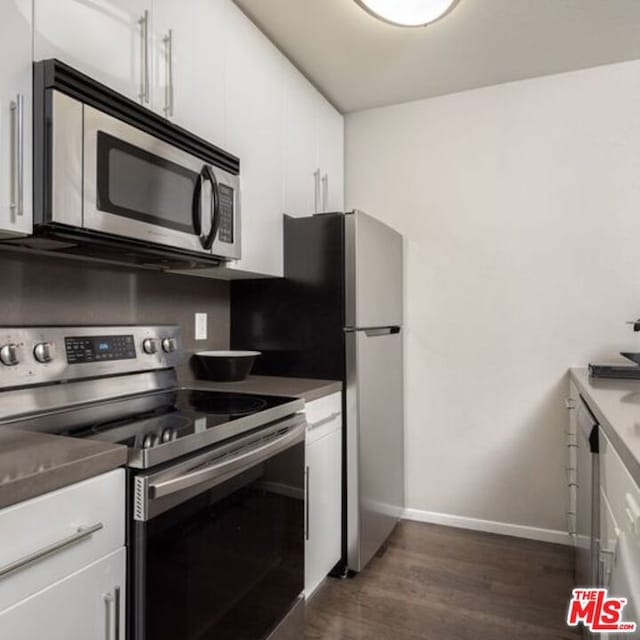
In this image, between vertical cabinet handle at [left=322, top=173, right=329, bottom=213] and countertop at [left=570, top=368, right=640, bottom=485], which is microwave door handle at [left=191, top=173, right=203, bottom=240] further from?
countertop at [left=570, top=368, right=640, bottom=485]

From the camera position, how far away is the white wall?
2.37m

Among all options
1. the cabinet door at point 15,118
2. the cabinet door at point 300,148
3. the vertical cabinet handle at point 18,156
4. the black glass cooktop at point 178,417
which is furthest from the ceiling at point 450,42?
the black glass cooktop at point 178,417

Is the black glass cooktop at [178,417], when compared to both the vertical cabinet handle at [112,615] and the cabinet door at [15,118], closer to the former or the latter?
the vertical cabinet handle at [112,615]

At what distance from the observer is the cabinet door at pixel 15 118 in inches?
41.0

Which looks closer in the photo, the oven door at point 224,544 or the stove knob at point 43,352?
the oven door at point 224,544

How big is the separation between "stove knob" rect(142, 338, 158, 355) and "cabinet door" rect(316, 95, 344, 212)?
1.23 m

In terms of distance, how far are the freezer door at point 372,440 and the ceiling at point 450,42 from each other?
4.25 ft

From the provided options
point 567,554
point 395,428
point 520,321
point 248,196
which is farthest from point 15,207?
point 567,554

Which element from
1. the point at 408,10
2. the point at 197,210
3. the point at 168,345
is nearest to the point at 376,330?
the point at 168,345

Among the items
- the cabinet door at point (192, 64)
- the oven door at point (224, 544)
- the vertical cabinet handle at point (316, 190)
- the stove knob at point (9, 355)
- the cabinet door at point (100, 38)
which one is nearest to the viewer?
the oven door at point (224, 544)

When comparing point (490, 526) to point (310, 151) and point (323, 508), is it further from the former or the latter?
point (310, 151)

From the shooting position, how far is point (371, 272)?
2195 mm

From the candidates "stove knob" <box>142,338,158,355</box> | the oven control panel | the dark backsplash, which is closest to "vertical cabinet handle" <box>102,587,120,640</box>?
the oven control panel

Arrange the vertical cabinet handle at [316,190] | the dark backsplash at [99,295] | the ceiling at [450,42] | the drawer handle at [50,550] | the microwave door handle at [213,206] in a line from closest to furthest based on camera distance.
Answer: the drawer handle at [50,550] < the dark backsplash at [99,295] < the microwave door handle at [213,206] < the ceiling at [450,42] < the vertical cabinet handle at [316,190]
